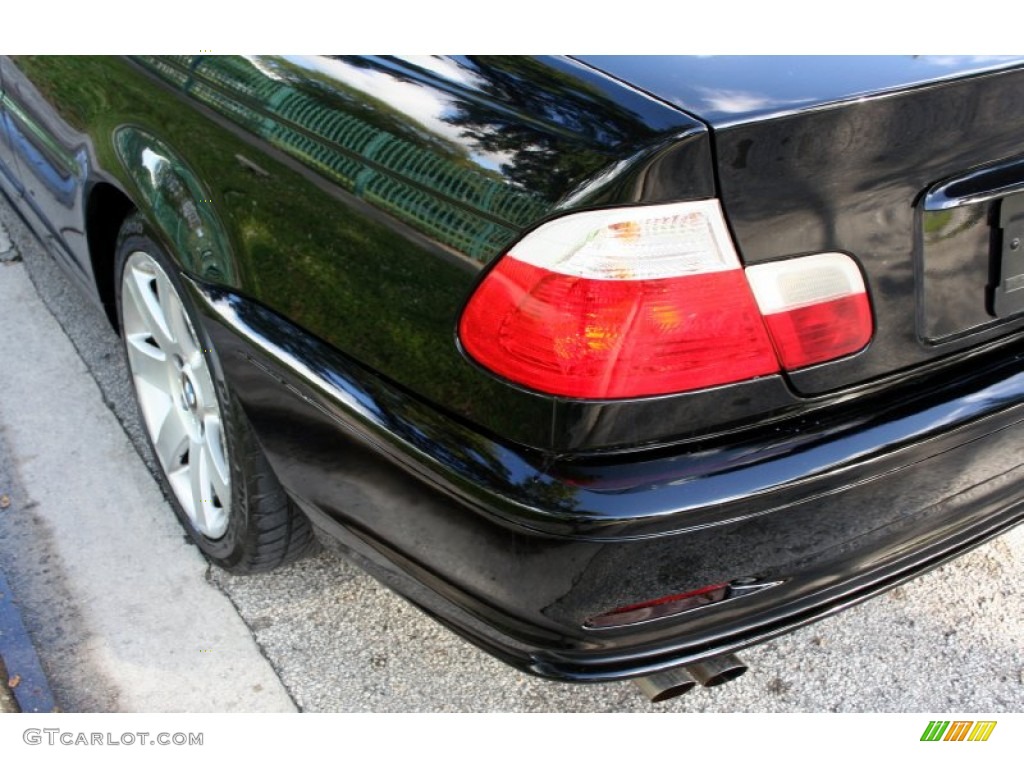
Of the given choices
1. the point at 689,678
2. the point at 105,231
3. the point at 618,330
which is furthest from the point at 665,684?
the point at 105,231

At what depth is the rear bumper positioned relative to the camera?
150 cm

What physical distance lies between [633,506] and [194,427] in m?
1.34

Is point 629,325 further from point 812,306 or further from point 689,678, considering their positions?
point 689,678

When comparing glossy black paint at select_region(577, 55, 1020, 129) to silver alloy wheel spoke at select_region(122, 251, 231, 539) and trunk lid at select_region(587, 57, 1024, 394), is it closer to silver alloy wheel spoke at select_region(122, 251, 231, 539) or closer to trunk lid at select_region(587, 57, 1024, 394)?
trunk lid at select_region(587, 57, 1024, 394)

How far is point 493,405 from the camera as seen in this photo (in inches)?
60.3

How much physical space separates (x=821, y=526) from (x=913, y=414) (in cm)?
24

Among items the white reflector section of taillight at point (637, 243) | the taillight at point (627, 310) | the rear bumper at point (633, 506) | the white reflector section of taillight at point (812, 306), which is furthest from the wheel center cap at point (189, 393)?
the white reflector section of taillight at point (812, 306)

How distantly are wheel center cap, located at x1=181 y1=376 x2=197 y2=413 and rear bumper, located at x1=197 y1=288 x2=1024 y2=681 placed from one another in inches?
19.9

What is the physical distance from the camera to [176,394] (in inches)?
97.9

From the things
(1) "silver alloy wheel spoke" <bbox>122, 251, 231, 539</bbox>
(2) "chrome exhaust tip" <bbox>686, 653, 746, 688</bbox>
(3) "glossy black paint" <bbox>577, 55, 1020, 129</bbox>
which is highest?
(3) "glossy black paint" <bbox>577, 55, 1020, 129</bbox>

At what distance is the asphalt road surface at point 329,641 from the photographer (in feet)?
7.16

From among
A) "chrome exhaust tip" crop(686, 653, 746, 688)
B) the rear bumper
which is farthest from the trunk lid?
"chrome exhaust tip" crop(686, 653, 746, 688)
